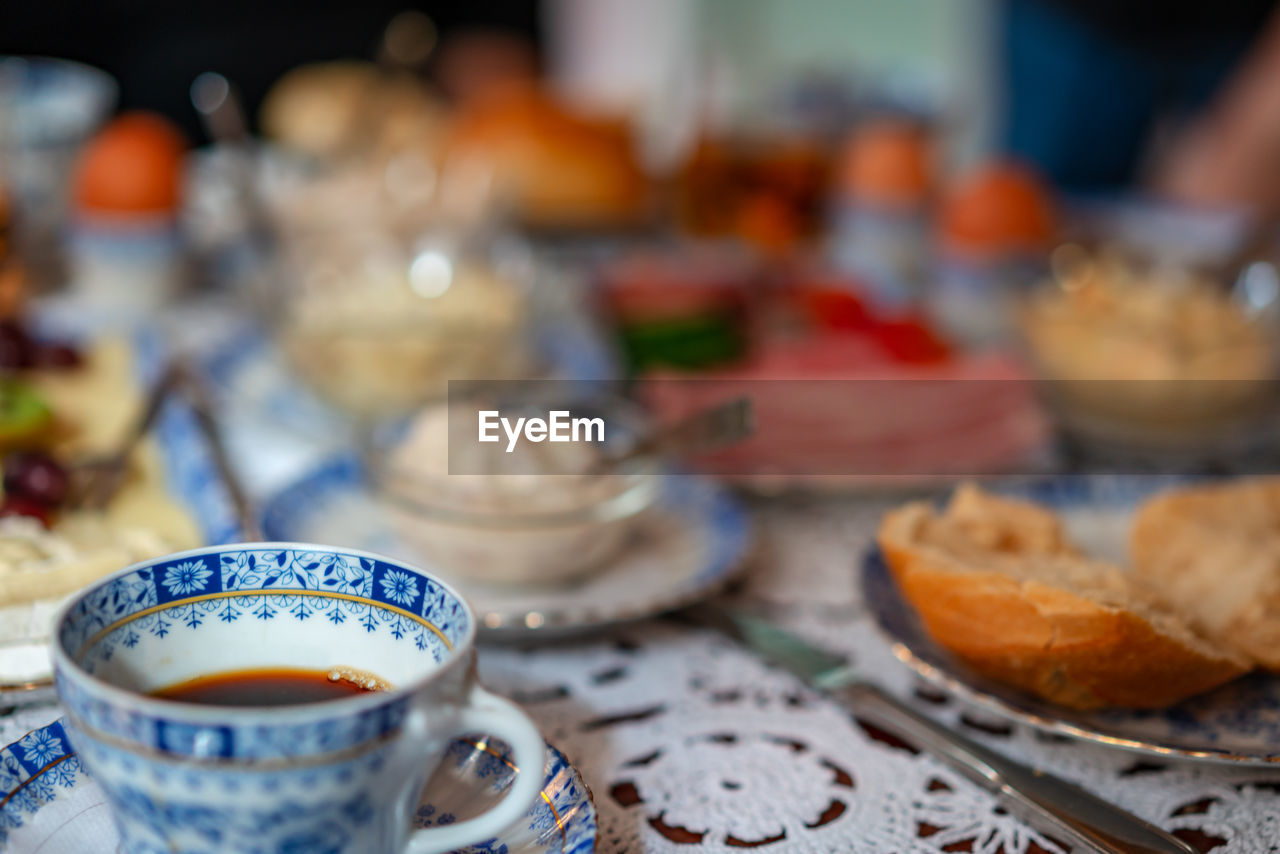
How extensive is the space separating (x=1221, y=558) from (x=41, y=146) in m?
1.44

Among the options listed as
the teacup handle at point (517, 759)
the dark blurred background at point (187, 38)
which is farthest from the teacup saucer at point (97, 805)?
the dark blurred background at point (187, 38)

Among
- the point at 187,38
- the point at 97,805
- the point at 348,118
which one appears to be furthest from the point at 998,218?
the point at 187,38

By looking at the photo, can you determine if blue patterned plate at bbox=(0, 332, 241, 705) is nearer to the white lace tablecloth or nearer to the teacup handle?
the white lace tablecloth

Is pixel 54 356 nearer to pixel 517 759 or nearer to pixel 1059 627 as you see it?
pixel 517 759

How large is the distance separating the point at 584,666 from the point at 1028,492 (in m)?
0.38

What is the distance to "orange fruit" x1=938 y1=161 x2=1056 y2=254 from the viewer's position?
4.68ft

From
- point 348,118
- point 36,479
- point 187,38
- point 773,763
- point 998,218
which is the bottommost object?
point 773,763

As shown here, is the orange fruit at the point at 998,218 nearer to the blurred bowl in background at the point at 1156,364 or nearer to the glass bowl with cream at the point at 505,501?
the blurred bowl in background at the point at 1156,364

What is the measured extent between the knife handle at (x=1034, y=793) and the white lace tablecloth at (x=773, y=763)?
0.4 inches

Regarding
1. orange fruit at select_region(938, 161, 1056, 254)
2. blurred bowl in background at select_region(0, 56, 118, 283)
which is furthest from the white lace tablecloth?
blurred bowl in background at select_region(0, 56, 118, 283)

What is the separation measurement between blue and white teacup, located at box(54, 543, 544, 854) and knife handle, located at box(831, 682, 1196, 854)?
28 centimetres

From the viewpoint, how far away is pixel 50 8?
9.63 ft

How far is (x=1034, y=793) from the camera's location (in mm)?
583

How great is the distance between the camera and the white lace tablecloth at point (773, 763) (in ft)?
1.90
